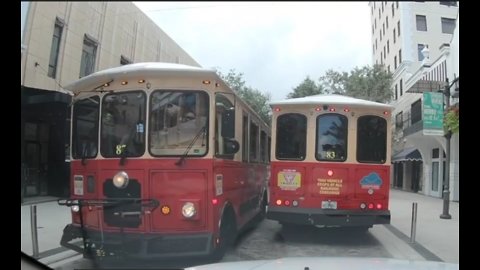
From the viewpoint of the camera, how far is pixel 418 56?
6168mm

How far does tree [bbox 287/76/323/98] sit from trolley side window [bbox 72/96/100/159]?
274 cm

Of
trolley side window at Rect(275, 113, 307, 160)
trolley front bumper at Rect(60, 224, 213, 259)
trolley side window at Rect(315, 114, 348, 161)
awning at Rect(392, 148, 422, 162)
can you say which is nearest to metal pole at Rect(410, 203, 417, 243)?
awning at Rect(392, 148, 422, 162)

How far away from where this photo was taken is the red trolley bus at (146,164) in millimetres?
6051

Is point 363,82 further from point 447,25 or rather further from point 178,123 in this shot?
point 178,123

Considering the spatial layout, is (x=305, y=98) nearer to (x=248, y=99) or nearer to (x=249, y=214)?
(x=248, y=99)

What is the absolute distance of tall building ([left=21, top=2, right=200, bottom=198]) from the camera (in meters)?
4.75

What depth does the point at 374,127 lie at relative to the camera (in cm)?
899

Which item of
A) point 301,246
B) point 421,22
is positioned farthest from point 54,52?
point 301,246

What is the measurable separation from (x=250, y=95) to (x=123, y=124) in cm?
199

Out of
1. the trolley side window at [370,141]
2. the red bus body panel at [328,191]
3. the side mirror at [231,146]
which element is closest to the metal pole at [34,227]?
the side mirror at [231,146]

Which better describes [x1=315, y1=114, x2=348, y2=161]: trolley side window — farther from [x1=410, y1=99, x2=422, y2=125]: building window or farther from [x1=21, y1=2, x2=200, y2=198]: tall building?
[x1=21, y1=2, x2=200, y2=198]: tall building
